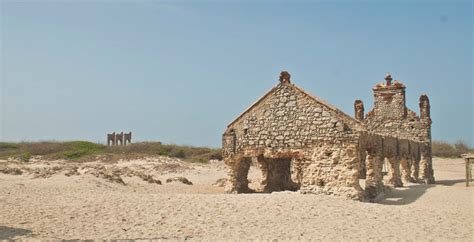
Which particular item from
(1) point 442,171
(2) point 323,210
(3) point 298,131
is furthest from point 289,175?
(1) point 442,171

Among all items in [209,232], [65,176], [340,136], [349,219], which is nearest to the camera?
[209,232]

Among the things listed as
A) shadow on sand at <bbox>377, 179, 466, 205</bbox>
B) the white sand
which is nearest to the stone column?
the white sand

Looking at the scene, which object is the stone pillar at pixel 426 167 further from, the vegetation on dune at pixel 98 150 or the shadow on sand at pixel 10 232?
Answer: the shadow on sand at pixel 10 232

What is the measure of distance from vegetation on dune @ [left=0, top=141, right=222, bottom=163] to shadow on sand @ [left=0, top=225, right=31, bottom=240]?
101 ft

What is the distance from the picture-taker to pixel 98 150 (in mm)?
44875

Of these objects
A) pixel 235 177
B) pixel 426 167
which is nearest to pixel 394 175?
pixel 426 167

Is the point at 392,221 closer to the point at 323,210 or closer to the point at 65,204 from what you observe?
the point at 323,210

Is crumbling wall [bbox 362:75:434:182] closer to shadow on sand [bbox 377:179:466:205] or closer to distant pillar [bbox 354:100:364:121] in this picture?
distant pillar [bbox 354:100:364:121]

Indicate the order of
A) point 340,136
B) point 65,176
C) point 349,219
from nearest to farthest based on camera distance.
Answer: point 349,219 < point 340,136 < point 65,176

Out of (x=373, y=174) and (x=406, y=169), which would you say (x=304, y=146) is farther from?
(x=406, y=169)

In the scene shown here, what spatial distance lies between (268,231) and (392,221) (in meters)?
4.01

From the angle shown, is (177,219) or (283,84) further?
(283,84)

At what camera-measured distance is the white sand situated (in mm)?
10586

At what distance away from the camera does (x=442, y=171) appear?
39.8 metres
